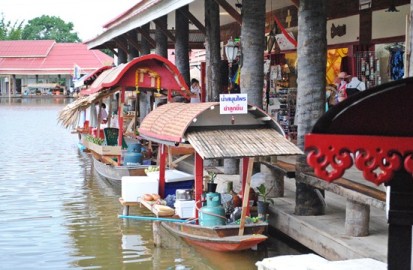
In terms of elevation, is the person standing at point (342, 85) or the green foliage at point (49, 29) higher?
the green foliage at point (49, 29)

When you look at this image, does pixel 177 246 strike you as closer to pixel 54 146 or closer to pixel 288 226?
pixel 288 226

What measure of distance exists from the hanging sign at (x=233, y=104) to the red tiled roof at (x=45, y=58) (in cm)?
5564

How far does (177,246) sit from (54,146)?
604 inches

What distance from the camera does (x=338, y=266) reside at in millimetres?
5914

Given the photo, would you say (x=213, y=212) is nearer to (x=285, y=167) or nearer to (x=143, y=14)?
(x=285, y=167)

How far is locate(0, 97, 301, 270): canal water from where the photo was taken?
9906mm

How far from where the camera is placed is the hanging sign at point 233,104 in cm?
953

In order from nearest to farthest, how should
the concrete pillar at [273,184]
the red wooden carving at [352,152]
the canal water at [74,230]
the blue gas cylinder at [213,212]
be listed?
the red wooden carving at [352,152]
the blue gas cylinder at [213,212]
the canal water at [74,230]
the concrete pillar at [273,184]

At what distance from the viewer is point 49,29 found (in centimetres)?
11181

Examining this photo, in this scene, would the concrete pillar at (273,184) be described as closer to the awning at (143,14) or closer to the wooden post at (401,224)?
the awning at (143,14)

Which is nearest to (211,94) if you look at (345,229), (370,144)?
(345,229)

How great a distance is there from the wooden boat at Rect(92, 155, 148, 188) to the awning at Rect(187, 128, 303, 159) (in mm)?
6012

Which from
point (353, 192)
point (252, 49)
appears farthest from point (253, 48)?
point (353, 192)

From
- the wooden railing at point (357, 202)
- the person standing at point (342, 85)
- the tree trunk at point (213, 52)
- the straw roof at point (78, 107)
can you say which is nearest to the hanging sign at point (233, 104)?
the wooden railing at point (357, 202)
